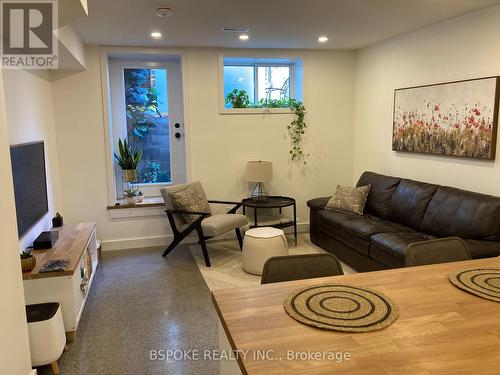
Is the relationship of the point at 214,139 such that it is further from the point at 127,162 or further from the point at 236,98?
the point at 127,162

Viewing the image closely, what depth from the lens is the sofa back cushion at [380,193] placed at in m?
4.45

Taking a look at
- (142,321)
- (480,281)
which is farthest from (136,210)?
(480,281)

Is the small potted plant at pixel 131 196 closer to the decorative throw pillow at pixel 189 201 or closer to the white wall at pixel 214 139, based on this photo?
the white wall at pixel 214 139

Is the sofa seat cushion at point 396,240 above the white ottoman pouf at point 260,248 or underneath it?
above

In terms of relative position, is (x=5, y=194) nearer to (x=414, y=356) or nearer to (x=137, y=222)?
(x=414, y=356)

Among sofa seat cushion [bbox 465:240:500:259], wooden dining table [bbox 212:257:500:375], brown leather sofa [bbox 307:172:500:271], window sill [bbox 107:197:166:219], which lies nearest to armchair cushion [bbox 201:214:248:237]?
window sill [bbox 107:197:166:219]

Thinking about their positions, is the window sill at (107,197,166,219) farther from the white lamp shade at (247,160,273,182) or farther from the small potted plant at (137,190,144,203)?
the white lamp shade at (247,160,273,182)

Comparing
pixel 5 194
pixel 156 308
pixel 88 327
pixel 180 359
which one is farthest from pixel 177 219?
pixel 5 194

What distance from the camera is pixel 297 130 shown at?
5426 millimetres

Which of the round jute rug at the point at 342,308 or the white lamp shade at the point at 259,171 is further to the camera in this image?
the white lamp shade at the point at 259,171

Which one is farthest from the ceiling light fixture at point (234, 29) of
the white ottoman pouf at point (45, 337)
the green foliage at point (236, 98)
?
the white ottoman pouf at point (45, 337)

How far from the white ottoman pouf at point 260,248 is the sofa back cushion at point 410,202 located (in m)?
1.20

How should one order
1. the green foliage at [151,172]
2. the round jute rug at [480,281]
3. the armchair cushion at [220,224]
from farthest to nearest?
the green foliage at [151,172]
the armchair cushion at [220,224]
the round jute rug at [480,281]

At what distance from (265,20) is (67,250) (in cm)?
255
